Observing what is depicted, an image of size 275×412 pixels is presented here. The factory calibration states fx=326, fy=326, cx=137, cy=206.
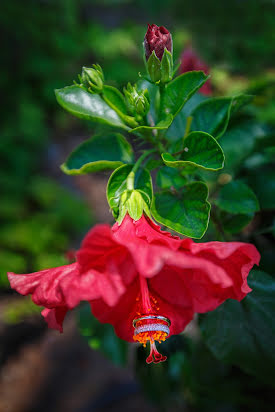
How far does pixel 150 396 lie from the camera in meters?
1.31

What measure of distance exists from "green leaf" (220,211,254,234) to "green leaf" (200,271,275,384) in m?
0.13

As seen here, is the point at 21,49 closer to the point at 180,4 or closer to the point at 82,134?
the point at 82,134

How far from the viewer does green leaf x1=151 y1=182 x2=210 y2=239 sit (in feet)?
1.91

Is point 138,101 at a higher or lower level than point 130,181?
higher

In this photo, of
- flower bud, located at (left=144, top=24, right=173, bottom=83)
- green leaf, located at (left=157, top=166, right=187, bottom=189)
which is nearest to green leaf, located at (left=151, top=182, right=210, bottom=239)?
green leaf, located at (left=157, top=166, right=187, bottom=189)

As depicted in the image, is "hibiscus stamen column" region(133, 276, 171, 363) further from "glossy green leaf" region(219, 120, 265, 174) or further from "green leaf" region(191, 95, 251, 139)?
"glossy green leaf" region(219, 120, 265, 174)

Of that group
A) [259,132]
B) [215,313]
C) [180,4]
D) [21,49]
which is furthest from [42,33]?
[215,313]

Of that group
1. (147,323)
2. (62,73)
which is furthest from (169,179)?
(62,73)

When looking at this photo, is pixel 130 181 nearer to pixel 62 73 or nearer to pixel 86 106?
pixel 86 106

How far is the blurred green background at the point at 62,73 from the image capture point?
2877 mm

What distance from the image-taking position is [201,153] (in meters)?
0.61

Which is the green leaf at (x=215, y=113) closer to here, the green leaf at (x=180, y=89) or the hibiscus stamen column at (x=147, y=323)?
the green leaf at (x=180, y=89)

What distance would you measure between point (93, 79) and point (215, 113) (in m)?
0.28

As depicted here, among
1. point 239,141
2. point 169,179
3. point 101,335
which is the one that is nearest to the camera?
point 169,179
